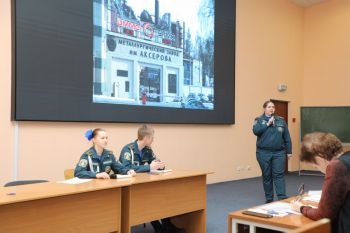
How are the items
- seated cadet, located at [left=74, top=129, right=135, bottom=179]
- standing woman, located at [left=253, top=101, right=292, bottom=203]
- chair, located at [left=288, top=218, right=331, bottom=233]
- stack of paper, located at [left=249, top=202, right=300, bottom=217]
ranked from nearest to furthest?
chair, located at [left=288, top=218, right=331, bottom=233] < stack of paper, located at [left=249, top=202, right=300, bottom=217] < seated cadet, located at [left=74, top=129, right=135, bottom=179] < standing woman, located at [left=253, top=101, right=292, bottom=203]

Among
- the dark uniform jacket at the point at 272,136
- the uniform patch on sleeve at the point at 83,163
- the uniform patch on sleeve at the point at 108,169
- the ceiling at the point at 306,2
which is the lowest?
the uniform patch on sleeve at the point at 108,169

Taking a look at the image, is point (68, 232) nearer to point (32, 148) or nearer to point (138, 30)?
point (32, 148)

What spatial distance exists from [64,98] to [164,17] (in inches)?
89.5

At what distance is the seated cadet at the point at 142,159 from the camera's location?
12.3 feet

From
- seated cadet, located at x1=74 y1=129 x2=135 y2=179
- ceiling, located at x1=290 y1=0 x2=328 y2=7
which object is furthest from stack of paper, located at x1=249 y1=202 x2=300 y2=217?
ceiling, located at x1=290 y1=0 x2=328 y2=7

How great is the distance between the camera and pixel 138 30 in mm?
5609

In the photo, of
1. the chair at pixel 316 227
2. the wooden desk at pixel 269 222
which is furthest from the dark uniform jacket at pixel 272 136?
the chair at pixel 316 227

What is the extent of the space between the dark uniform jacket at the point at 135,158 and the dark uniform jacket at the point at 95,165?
0.13 m

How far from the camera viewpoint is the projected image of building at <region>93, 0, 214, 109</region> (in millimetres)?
5137

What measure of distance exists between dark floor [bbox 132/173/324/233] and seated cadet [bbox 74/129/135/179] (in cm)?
83

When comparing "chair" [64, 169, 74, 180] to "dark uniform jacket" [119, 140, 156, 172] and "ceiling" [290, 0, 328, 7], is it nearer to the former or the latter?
"dark uniform jacket" [119, 140, 156, 172]

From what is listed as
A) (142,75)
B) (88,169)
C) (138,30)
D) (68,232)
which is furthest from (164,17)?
Answer: (68,232)

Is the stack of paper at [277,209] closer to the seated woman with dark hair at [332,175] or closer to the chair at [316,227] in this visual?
the seated woman with dark hair at [332,175]

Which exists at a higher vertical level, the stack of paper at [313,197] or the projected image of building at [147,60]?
the projected image of building at [147,60]
